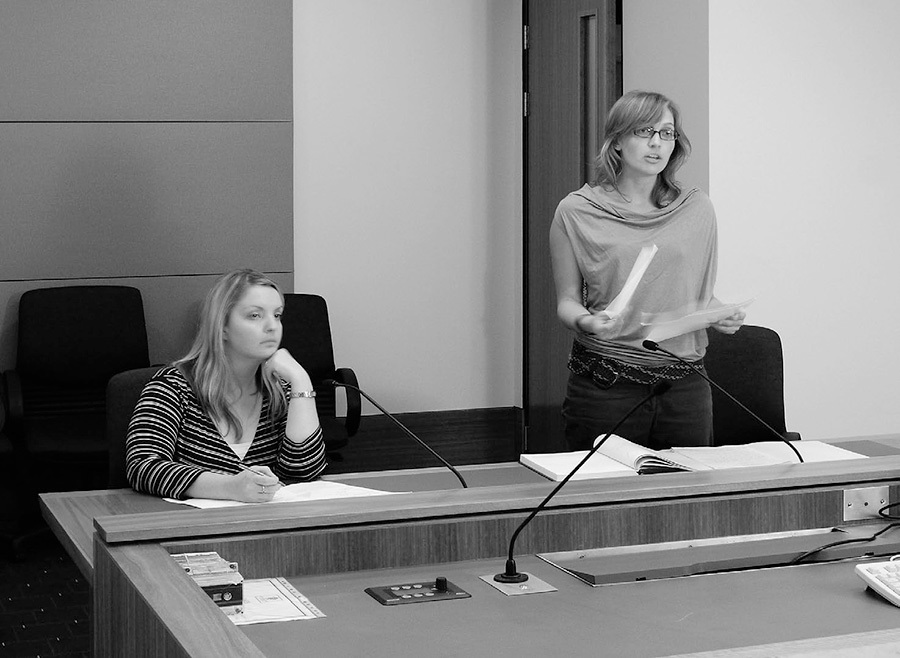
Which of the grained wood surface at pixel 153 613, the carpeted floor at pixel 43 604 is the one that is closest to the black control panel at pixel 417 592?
Result: the grained wood surface at pixel 153 613

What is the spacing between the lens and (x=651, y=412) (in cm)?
290

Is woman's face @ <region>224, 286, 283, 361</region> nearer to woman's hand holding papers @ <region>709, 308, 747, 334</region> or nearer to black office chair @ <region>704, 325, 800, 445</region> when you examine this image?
woman's hand holding papers @ <region>709, 308, 747, 334</region>

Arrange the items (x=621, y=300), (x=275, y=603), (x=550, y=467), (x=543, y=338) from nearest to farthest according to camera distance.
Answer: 1. (x=275, y=603)
2. (x=550, y=467)
3. (x=621, y=300)
4. (x=543, y=338)


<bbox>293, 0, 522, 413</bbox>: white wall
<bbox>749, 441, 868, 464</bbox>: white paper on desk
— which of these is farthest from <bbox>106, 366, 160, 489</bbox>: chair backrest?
<bbox>293, 0, 522, 413</bbox>: white wall

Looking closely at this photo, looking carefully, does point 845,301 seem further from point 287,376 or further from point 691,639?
point 691,639

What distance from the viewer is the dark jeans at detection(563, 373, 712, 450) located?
2.89m

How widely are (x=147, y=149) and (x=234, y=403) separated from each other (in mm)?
2785

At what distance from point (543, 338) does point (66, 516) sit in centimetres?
370

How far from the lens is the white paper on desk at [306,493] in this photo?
2.35m

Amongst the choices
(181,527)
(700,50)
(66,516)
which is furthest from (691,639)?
(700,50)

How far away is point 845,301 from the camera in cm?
480

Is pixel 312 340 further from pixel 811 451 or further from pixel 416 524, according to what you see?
pixel 416 524

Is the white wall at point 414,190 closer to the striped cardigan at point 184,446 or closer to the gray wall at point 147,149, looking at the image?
the gray wall at point 147,149

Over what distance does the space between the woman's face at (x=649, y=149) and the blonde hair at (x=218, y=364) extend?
93 cm
